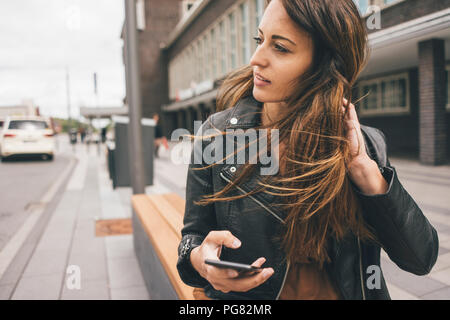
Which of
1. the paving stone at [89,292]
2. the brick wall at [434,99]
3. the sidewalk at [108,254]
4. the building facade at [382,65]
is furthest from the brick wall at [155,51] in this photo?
the brick wall at [434,99]

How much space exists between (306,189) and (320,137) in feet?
0.43

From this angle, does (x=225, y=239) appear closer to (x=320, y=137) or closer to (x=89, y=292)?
(x=320, y=137)

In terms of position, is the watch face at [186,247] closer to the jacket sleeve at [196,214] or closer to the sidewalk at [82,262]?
the jacket sleeve at [196,214]

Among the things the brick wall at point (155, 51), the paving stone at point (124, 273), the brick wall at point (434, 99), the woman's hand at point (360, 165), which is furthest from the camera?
the brick wall at point (155, 51)

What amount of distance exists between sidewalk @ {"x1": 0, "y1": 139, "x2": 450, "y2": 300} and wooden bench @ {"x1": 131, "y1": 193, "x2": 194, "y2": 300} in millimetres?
332

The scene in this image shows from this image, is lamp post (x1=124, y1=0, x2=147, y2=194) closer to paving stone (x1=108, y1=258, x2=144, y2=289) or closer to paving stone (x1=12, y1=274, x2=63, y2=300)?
paving stone (x1=108, y1=258, x2=144, y2=289)

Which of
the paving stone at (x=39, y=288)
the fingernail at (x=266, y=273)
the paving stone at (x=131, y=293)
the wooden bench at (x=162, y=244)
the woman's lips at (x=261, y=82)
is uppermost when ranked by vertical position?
the woman's lips at (x=261, y=82)

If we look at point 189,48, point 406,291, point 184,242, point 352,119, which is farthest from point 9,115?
point 189,48

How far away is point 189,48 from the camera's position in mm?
29531

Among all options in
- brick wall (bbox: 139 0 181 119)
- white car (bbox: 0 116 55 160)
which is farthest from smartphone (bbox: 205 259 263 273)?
brick wall (bbox: 139 0 181 119)

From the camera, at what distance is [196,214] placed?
1121 millimetres

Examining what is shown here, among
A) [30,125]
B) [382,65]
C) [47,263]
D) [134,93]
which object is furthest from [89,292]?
[30,125]

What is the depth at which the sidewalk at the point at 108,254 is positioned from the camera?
1242 mm
